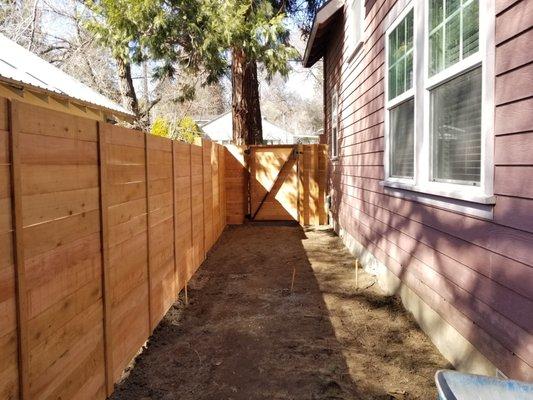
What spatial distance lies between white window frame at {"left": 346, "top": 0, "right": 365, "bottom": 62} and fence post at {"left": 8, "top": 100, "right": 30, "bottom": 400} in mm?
5343

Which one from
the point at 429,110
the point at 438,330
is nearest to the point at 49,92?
the point at 429,110

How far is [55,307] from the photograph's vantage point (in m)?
2.05

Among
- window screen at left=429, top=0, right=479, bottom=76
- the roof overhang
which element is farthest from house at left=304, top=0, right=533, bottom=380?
the roof overhang

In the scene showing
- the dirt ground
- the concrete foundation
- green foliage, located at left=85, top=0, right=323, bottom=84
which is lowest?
the dirt ground

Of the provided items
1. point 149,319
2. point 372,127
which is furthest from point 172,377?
point 372,127

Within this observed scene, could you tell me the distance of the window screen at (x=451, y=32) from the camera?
294 centimetres

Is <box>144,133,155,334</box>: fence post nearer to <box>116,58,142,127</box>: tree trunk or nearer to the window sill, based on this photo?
the window sill

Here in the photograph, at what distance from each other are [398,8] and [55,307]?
166 inches

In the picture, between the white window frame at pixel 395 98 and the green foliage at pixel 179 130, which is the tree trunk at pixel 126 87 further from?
the white window frame at pixel 395 98

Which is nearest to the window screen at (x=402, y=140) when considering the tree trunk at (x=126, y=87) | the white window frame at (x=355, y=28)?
the white window frame at (x=355, y=28)

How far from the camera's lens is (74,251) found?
2.25 metres

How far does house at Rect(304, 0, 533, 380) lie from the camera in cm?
235

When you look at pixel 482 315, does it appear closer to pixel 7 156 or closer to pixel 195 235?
pixel 7 156

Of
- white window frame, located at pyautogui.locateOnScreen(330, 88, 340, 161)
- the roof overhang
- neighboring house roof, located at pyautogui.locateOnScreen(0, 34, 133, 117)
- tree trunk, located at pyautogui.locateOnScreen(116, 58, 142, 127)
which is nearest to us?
neighboring house roof, located at pyautogui.locateOnScreen(0, 34, 133, 117)
